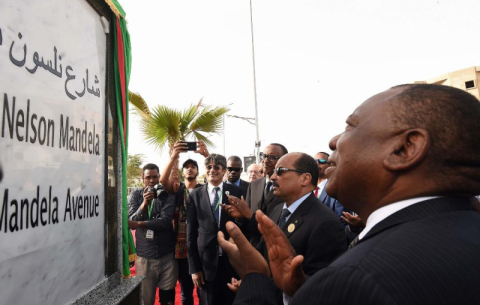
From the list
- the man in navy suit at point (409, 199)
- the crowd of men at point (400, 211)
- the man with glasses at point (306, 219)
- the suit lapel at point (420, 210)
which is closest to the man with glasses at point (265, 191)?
the man with glasses at point (306, 219)

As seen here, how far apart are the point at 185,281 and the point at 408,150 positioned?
4018 mm

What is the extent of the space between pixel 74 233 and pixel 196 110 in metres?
5.60

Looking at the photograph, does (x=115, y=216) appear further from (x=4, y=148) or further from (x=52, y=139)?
(x=4, y=148)

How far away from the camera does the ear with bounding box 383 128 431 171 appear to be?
85cm

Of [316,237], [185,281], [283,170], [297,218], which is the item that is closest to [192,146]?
[283,170]

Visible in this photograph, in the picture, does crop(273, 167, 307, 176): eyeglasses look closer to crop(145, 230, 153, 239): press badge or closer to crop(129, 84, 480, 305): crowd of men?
crop(129, 84, 480, 305): crowd of men

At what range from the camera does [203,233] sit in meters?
3.84

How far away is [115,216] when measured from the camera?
2406mm

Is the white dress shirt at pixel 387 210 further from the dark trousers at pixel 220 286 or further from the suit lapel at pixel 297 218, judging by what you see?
the dark trousers at pixel 220 286

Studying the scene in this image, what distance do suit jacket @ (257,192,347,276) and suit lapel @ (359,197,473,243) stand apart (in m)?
1.20

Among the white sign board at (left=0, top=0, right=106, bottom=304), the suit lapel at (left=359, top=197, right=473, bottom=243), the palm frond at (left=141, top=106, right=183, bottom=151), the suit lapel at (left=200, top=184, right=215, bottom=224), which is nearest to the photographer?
the suit lapel at (left=359, top=197, right=473, bottom=243)

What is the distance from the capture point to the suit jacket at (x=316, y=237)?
1.97 metres

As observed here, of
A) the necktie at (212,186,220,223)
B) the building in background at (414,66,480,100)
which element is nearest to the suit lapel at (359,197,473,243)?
the necktie at (212,186,220,223)

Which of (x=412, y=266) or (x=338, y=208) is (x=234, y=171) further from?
(x=412, y=266)
